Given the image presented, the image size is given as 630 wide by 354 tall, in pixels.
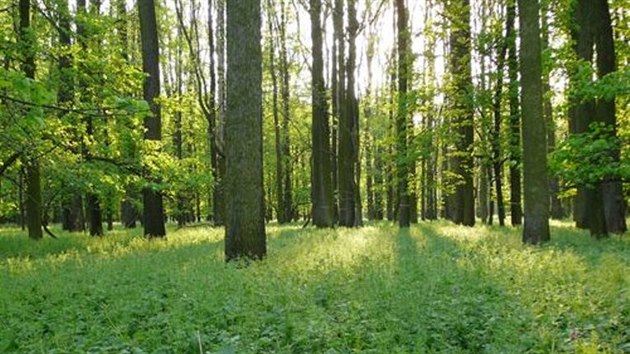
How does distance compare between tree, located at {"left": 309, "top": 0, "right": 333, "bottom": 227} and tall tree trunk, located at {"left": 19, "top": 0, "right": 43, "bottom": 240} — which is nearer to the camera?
tall tree trunk, located at {"left": 19, "top": 0, "right": 43, "bottom": 240}

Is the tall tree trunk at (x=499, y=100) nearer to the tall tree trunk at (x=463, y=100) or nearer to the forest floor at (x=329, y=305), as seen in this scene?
the tall tree trunk at (x=463, y=100)

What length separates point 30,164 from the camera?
561 inches

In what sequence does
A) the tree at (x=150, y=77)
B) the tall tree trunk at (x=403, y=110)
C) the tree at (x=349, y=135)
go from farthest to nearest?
the tree at (x=349, y=135) < the tall tree trunk at (x=403, y=110) < the tree at (x=150, y=77)

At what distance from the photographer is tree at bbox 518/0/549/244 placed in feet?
40.5

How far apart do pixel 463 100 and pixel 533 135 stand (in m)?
8.18

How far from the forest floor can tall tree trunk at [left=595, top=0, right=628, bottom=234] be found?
4.56 metres

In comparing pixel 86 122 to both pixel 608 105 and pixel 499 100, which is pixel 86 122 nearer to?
pixel 499 100

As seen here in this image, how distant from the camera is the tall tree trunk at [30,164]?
13750 mm

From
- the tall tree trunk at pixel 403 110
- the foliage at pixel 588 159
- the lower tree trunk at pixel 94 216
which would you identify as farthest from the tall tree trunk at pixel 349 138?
the foliage at pixel 588 159

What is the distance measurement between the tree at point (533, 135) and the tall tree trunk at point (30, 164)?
37.2 ft

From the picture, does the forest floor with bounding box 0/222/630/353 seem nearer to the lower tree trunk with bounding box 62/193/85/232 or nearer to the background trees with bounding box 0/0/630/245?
the background trees with bounding box 0/0/630/245

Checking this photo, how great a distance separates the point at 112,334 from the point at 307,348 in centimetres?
222

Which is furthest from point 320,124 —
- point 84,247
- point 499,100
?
point 84,247

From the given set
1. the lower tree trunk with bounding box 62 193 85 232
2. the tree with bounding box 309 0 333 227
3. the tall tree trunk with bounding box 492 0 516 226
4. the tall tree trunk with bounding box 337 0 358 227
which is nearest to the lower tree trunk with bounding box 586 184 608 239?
the tall tree trunk with bounding box 492 0 516 226
